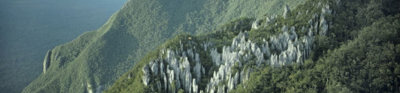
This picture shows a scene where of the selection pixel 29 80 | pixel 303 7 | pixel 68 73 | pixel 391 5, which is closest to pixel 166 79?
pixel 303 7

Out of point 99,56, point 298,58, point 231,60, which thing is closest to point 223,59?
point 231,60

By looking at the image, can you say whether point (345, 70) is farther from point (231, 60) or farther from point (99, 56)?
point (99, 56)

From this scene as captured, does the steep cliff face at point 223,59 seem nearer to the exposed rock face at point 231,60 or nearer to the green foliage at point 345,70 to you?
the exposed rock face at point 231,60

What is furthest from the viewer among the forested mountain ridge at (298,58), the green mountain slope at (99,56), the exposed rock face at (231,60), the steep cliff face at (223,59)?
the green mountain slope at (99,56)

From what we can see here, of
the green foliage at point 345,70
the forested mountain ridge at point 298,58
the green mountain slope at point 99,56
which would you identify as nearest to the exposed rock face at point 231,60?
the forested mountain ridge at point 298,58

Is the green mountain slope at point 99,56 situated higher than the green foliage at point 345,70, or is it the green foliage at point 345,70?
the green mountain slope at point 99,56

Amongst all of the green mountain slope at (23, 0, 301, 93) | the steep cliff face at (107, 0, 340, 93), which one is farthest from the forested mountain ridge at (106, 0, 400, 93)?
the green mountain slope at (23, 0, 301, 93)

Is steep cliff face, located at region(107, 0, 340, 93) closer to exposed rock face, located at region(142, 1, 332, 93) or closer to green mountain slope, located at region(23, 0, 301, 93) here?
exposed rock face, located at region(142, 1, 332, 93)

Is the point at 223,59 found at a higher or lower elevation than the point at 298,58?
higher
